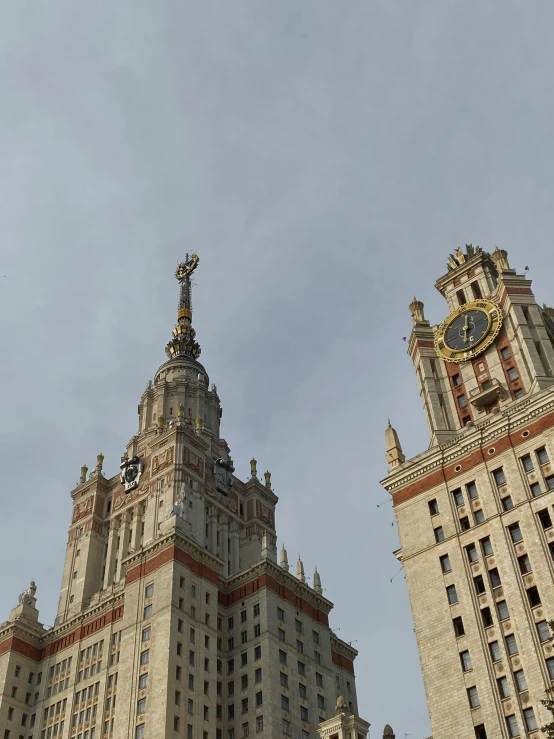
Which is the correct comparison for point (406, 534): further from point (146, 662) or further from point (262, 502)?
point (262, 502)

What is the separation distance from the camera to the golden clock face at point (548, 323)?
8444 centimetres

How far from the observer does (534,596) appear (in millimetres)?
63250

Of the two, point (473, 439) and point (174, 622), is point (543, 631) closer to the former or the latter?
point (473, 439)

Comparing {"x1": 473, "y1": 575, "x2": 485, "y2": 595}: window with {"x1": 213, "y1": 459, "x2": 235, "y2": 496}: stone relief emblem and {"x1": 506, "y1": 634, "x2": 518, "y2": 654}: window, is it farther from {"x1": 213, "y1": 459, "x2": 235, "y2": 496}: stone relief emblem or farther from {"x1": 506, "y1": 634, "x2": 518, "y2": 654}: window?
{"x1": 213, "y1": 459, "x2": 235, "y2": 496}: stone relief emblem

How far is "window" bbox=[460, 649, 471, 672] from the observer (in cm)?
6369

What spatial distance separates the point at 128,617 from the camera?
103438mm

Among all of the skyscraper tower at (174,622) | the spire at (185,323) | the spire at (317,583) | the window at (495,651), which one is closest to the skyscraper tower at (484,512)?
the window at (495,651)

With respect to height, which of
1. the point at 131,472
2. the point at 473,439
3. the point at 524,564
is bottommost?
the point at 524,564

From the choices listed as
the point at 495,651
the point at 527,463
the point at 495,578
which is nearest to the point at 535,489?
the point at 527,463

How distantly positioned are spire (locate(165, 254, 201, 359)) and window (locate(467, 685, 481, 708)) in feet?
314

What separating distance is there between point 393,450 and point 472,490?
10.1 meters

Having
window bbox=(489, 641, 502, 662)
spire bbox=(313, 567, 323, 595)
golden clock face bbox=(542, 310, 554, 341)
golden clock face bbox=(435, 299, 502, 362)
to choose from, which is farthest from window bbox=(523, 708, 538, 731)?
spire bbox=(313, 567, 323, 595)

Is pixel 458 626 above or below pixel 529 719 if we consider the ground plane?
above

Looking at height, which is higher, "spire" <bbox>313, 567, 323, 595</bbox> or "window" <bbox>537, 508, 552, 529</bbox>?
"spire" <bbox>313, 567, 323, 595</bbox>
